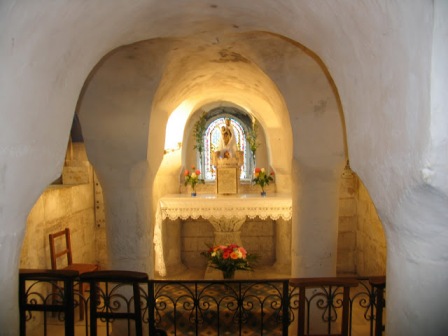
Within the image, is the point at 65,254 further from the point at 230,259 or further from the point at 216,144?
the point at 216,144

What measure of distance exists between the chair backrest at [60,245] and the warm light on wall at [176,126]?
2821mm

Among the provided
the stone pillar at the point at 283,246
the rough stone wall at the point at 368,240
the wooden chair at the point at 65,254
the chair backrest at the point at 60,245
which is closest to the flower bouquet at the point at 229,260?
the wooden chair at the point at 65,254

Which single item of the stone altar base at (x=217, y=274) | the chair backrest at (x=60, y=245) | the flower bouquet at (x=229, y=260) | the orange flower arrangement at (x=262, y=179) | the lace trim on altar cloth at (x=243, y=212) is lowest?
the stone altar base at (x=217, y=274)

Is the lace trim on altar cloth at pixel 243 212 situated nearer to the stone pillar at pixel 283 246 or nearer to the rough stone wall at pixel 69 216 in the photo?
the stone pillar at pixel 283 246

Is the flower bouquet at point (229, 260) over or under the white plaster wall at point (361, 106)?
under

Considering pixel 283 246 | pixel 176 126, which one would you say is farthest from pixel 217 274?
pixel 176 126

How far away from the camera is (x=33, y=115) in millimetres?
1862

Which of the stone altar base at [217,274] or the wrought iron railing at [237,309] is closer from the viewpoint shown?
the wrought iron railing at [237,309]

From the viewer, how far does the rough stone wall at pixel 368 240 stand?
744 cm

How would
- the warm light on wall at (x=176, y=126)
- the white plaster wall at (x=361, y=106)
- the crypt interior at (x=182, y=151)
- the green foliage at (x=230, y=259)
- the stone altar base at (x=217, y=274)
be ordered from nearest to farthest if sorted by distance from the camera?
the white plaster wall at (x=361, y=106) < the crypt interior at (x=182, y=151) < the green foliage at (x=230, y=259) < the stone altar base at (x=217, y=274) < the warm light on wall at (x=176, y=126)

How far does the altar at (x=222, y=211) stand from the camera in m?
7.59

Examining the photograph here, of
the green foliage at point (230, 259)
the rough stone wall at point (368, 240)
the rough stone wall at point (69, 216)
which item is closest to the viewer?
the rough stone wall at point (69, 216)

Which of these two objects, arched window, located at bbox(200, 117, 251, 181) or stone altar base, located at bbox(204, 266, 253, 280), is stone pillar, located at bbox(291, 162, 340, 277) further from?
arched window, located at bbox(200, 117, 251, 181)

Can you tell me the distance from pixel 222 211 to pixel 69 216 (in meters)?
3.17
